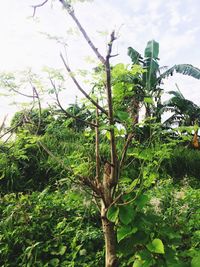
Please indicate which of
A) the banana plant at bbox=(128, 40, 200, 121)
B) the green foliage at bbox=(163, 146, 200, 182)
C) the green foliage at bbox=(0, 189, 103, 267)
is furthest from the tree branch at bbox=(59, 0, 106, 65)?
the banana plant at bbox=(128, 40, 200, 121)

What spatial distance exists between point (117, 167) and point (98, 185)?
174 millimetres

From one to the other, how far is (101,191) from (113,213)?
0.19 metres

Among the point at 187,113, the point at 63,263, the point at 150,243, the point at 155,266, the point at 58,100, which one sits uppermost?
the point at 187,113

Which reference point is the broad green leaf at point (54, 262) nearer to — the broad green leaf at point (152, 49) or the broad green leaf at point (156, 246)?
the broad green leaf at point (156, 246)

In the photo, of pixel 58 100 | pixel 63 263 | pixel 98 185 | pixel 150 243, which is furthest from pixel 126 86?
pixel 63 263

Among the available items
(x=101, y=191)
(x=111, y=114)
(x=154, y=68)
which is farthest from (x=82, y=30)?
(x=154, y=68)

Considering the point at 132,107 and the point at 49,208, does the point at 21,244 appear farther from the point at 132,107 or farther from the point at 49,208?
the point at 132,107

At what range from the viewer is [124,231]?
2045 millimetres

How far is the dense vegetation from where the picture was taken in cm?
213

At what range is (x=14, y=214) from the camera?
4.11 metres

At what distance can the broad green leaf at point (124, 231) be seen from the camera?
2018mm

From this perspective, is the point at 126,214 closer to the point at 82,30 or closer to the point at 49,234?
the point at 82,30

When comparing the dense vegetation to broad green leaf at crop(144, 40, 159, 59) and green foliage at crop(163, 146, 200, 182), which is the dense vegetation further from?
broad green leaf at crop(144, 40, 159, 59)

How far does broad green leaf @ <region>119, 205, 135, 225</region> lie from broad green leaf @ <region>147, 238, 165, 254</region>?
18 cm
